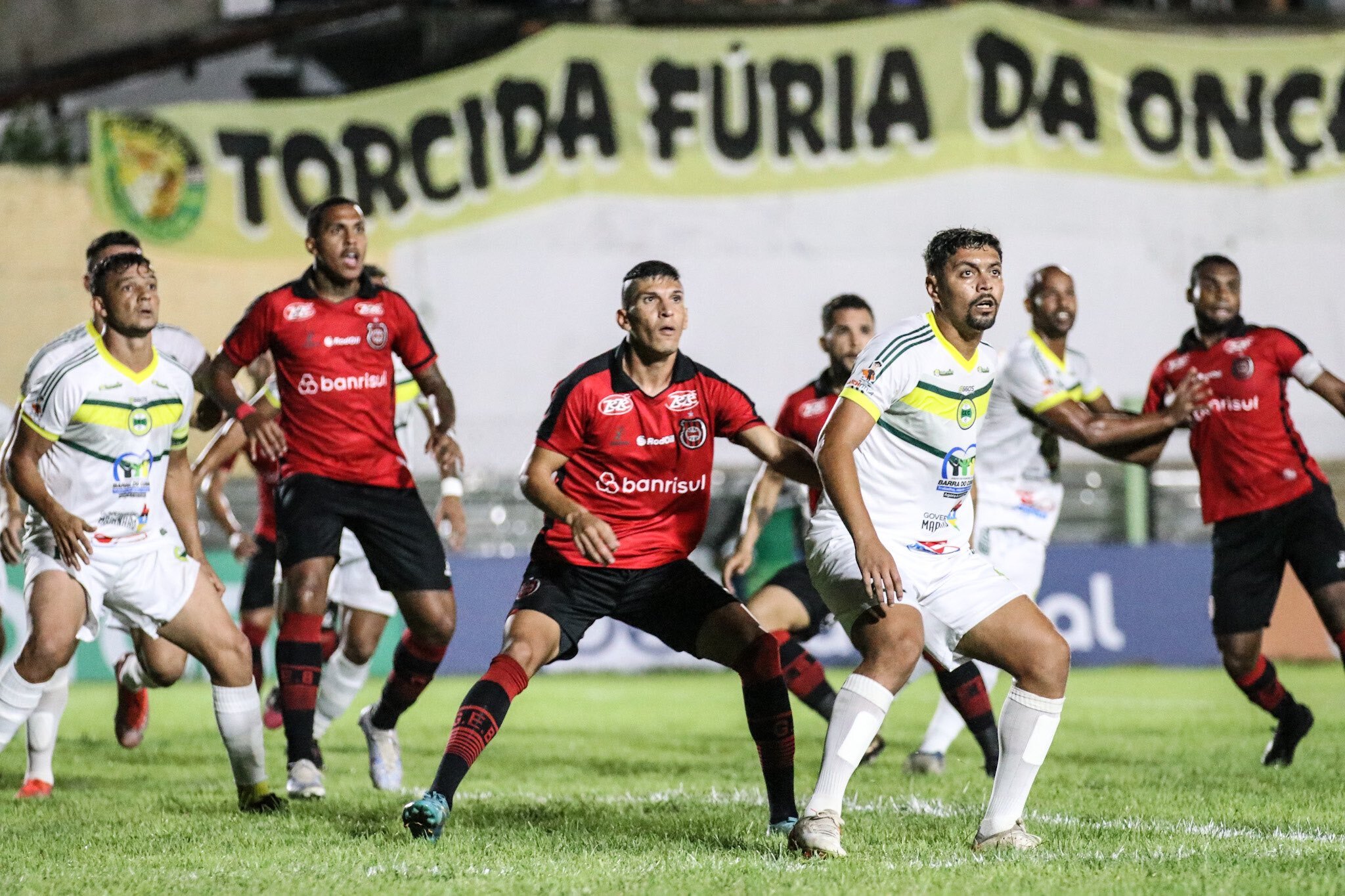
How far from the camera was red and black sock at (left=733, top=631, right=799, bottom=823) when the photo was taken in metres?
Answer: 6.07

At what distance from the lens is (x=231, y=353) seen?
24.4 feet

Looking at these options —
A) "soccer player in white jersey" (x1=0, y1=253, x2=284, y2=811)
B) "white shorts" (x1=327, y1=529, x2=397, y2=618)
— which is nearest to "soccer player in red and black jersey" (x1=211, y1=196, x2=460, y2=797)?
"soccer player in white jersey" (x1=0, y1=253, x2=284, y2=811)

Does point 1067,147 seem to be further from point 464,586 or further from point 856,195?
point 464,586

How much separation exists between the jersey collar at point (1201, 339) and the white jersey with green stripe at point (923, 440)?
3012 mm

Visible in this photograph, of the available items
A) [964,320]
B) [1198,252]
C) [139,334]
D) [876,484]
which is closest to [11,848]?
[139,334]

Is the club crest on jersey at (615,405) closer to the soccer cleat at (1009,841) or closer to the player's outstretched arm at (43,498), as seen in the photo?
the soccer cleat at (1009,841)

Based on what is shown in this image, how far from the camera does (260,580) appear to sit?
9742 millimetres

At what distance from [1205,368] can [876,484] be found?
10.9 ft

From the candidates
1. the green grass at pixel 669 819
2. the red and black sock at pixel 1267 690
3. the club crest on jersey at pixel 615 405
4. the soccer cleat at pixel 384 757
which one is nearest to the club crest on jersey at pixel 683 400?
the club crest on jersey at pixel 615 405

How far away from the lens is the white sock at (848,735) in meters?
5.36

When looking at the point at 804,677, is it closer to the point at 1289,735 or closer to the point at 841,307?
the point at 841,307

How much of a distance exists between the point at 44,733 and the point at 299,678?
1252mm

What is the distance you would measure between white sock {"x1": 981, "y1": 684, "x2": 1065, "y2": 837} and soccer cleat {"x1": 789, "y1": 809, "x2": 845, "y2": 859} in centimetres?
56

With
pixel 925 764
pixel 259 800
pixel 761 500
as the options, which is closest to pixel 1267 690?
pixel 925 764
